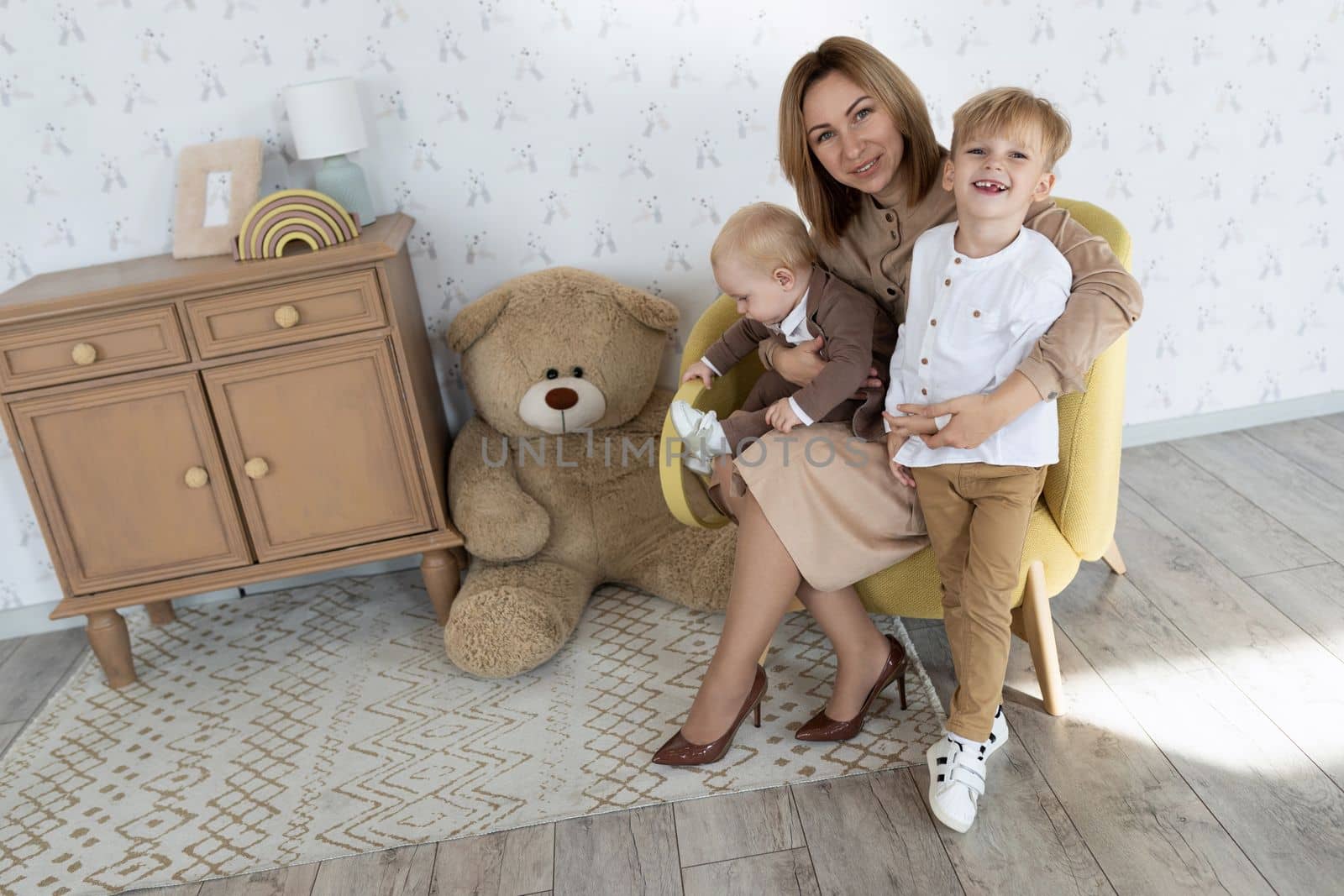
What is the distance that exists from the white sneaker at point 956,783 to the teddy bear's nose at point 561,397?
44.1 inches

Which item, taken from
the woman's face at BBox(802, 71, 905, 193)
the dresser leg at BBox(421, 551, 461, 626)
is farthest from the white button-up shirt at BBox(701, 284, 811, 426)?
the dresser leg at BBox(421, 551, 461, 626)

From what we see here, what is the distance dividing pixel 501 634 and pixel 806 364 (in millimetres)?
850

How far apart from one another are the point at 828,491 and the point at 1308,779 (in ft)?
2.84

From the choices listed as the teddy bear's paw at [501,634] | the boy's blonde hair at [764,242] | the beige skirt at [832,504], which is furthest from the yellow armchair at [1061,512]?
the teddy bear's paw at [501,634]

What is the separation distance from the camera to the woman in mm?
1764

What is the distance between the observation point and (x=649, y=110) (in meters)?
2.50

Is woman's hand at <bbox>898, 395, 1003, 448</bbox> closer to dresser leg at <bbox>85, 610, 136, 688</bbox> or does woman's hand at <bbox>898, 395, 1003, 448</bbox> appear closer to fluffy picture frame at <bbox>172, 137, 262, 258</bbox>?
fluffy picture frame at <bbox>172, 137, 262, 258</bbox>

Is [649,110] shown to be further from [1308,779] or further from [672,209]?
[1308,779]

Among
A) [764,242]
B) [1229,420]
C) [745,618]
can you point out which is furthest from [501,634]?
[1229,420]

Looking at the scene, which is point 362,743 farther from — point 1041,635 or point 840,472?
point 1041,635

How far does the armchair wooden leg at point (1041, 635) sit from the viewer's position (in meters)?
1.81

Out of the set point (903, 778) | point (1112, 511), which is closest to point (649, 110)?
point (1112, 511)

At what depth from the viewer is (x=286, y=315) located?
7.14 ft

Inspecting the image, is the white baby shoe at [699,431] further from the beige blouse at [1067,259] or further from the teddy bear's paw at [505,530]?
the teddy bear's paw at [505,530]
